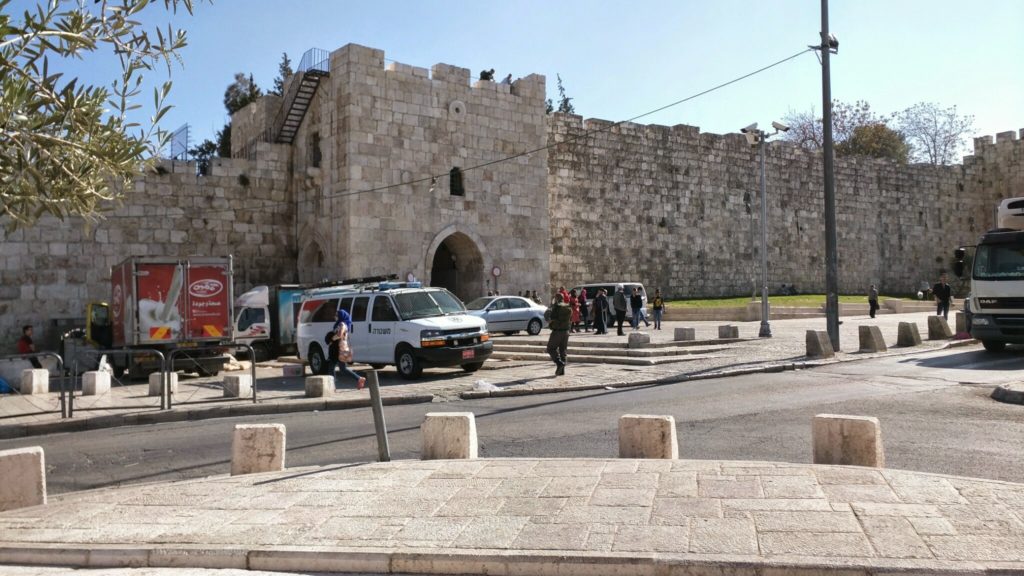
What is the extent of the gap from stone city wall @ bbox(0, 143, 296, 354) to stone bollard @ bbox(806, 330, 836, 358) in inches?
637

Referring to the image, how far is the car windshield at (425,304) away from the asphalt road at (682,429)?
4.07 meters

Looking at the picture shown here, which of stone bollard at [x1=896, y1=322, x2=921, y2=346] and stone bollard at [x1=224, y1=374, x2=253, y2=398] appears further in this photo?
stone bollard at [x1=896, y1=322, x2=921, y2=346]

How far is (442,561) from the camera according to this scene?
459 cm

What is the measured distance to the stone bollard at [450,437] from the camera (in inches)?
287

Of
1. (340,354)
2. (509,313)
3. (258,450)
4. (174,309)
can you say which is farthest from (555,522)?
(509,313)

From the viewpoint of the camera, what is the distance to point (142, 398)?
14.0m

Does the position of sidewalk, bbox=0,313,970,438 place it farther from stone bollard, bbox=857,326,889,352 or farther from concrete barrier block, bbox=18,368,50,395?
concrete barrier block, bbox=18,368,50,395

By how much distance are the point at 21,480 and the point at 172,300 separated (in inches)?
510

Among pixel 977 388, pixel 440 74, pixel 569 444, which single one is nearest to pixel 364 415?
pixel 569 444

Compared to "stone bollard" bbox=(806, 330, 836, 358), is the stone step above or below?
below

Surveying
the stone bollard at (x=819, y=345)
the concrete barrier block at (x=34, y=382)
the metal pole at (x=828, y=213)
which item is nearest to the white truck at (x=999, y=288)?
the metal pole at (x=828, y=213)

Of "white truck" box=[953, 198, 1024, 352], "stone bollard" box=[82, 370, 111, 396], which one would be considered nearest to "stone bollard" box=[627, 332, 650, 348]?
"white truck" box=[953, 198, 1024, 352]

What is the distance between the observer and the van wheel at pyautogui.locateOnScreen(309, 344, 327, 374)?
17.7m

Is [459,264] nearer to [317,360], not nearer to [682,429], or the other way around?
[317,360]
